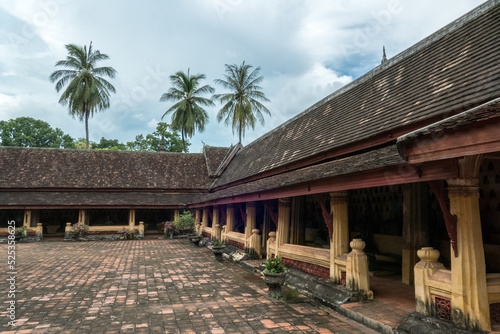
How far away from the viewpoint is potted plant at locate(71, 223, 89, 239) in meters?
20.3

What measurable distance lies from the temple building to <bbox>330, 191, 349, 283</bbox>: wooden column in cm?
2

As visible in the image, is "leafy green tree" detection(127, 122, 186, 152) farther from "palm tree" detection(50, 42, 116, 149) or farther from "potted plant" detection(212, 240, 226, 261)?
"potted plant" detection(212, 240, 226, 261)

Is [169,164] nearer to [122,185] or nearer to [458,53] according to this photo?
[122,185]

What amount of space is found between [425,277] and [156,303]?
484cm

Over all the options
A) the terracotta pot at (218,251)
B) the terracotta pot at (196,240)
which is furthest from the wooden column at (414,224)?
the terracotta pot at (196,240)

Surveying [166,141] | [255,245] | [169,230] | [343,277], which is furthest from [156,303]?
[166,141]

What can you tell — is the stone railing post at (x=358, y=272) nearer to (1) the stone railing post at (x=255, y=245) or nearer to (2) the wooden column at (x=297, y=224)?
(2) the wooden column at (x=297, y=224)

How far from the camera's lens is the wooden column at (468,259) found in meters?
4.03

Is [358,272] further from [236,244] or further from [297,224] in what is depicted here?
[236,244]

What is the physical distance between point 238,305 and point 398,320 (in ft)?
9.45

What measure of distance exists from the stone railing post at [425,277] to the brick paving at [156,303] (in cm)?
96

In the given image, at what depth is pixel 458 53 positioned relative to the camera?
7.29m

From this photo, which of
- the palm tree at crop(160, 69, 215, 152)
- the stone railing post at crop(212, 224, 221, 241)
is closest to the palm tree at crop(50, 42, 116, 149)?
the palm tree at crop(160, 69, 215, 152)

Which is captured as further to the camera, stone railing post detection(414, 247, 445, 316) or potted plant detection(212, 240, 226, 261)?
potted plant detection(212, 240, 226, 261)
